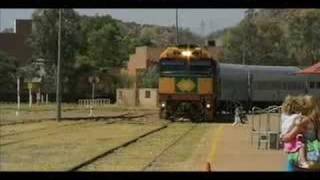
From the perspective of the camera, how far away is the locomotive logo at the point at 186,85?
3478 centimetres

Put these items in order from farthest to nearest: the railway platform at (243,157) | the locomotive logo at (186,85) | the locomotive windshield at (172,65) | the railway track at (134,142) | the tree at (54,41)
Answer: the tree at (54,41) < the locomotive logo at (186,85) < the locomotive windshield at (172,65) < the railway track at (134,142) < the railway platform at (243,157)

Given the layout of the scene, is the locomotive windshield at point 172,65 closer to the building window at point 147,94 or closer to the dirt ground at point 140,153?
the dirt ground at point 140,153

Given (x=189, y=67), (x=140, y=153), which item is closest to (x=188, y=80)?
(x=189, y=67)

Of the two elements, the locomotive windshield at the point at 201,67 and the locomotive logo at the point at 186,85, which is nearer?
the locomotive windshield at the point at 201,67

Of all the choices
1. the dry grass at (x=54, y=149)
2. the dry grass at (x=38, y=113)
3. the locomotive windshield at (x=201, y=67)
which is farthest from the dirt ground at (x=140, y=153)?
the dry grass at (x=38, y=113)

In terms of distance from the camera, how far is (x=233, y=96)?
1818 inches

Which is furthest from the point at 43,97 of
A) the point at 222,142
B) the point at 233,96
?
the point at 222,142

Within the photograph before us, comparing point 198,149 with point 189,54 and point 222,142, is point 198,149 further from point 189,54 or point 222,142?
point 189,54

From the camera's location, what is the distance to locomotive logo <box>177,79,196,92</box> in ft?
114

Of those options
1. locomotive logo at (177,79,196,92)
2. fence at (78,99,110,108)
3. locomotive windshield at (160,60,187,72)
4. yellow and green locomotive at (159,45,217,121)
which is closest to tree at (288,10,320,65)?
fence at (78,99,110,108)
